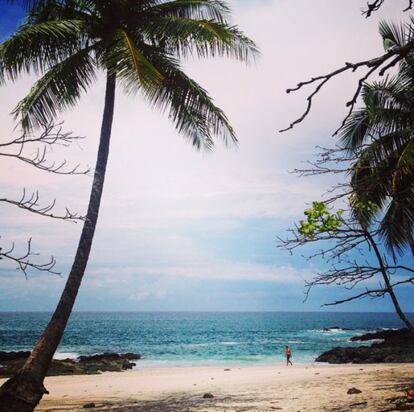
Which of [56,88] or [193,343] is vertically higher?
[56,88]

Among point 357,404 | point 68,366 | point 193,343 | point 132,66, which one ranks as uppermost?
point 132,66

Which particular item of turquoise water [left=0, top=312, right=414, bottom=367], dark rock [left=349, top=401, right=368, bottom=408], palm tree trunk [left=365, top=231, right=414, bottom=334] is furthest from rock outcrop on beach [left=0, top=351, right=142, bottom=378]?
→ palm tree trunk [left=365, top=231, right=414, bottom=334]

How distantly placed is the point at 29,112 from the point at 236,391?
919cm

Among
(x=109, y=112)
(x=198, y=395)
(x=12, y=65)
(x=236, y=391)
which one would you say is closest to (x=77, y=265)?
(x=109, y=112)

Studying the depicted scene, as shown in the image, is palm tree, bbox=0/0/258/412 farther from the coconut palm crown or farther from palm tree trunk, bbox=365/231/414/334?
palm tree trunk, bbox=365/231/414/334

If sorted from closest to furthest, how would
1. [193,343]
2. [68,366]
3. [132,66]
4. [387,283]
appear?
[387,283] < [132,66] < [68,366] < [193,343]

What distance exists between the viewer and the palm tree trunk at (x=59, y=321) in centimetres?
676

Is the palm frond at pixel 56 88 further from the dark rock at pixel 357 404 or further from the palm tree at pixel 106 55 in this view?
the dark rock at pixel 357 404

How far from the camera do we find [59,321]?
7.66 m

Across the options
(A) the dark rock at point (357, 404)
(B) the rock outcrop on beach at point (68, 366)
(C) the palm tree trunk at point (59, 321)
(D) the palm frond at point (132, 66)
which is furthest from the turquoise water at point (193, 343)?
(D) the palm frond at point (132, 66)

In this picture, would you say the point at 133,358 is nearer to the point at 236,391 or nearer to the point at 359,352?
the point at 359,352

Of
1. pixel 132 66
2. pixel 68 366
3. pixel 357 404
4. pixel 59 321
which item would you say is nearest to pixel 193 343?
pixel 68 366

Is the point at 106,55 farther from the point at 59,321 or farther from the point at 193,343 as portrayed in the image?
the point at 193,343

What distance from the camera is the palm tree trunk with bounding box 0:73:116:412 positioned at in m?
6.76
